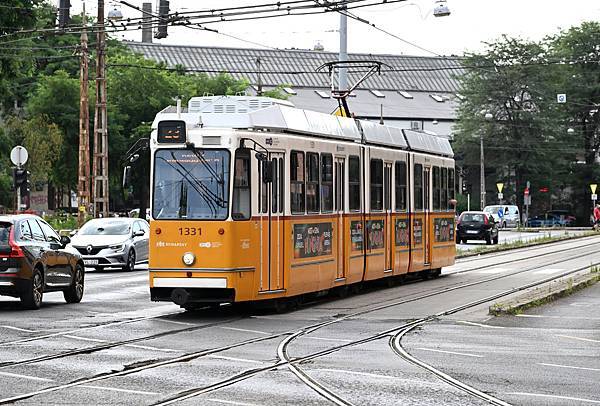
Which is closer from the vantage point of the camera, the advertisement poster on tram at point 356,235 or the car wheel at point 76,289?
the car wheel at point 76,289

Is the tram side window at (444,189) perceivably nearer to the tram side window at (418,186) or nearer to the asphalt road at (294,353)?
the tram side window at (418,186)

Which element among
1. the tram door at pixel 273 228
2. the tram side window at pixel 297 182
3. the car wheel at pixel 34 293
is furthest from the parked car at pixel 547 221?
the tram door at pixel 273 228

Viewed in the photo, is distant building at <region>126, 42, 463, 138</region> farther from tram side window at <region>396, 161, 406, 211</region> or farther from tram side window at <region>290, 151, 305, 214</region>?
tram side window at <region>290, 151, 305, 214</region>

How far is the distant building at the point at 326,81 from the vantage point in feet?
342

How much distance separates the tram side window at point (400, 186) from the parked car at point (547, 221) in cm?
7288

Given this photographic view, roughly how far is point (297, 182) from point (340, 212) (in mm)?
2172

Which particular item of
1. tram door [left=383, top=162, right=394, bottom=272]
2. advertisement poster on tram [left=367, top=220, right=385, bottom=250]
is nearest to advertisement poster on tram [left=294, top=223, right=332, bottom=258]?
advertisement poster on tram [left=367, top=220, right=385, bottom=250]

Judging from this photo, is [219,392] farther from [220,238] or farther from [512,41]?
[512,41]

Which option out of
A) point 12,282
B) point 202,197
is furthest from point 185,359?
point 12,282

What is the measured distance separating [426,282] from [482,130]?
67.5 m

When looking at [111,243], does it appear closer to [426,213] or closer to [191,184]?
[426,213]

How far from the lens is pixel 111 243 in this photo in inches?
1398

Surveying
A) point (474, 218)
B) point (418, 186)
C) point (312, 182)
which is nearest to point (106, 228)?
point (418, 186)

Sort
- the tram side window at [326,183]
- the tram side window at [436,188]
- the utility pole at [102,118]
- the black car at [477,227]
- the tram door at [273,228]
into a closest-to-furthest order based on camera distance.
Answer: the tram door at [273,228], the tram side window at [326,183], the tram side window at [436,188], the utility pole at [102,118], the black car at [477,227]
